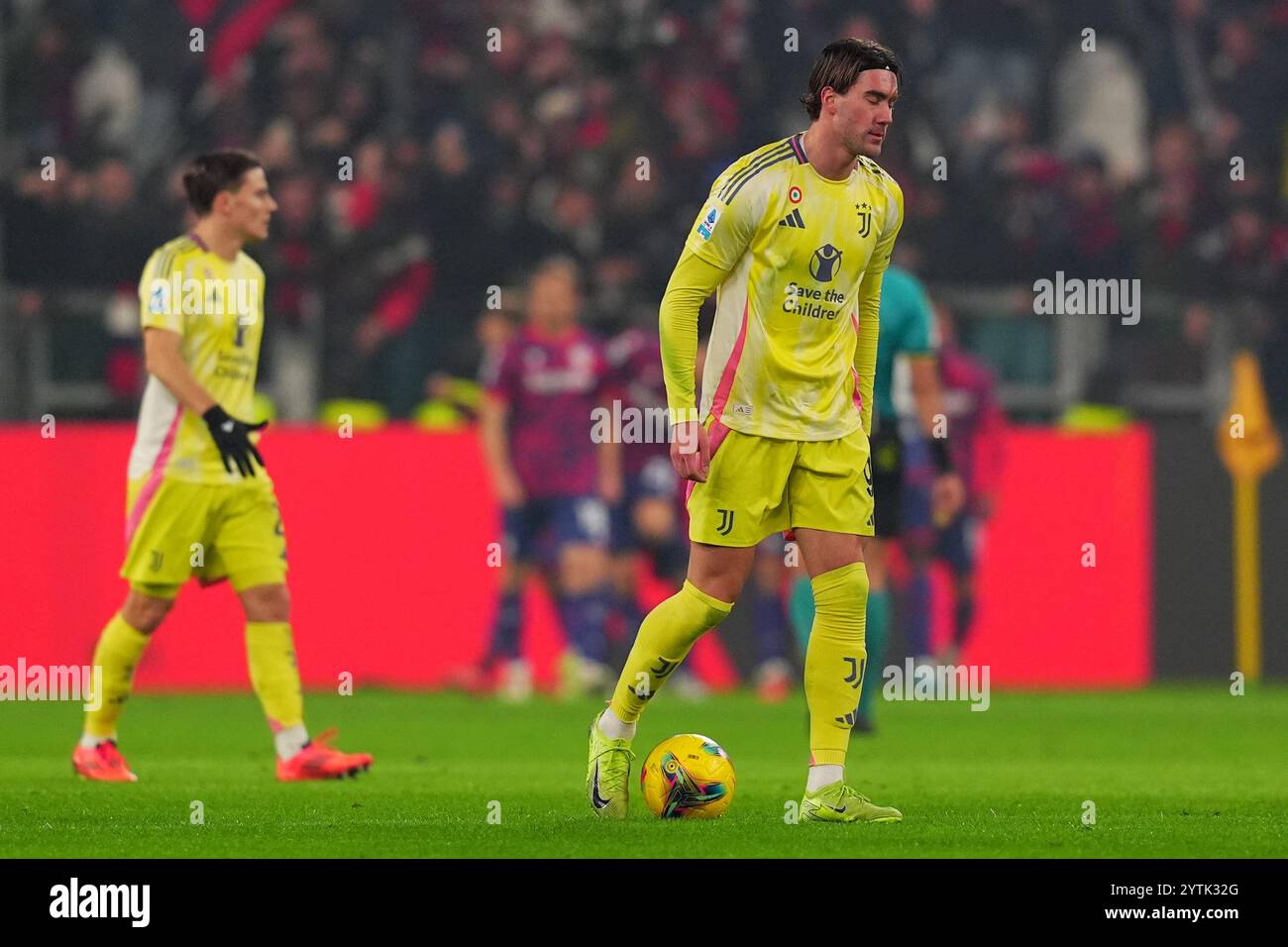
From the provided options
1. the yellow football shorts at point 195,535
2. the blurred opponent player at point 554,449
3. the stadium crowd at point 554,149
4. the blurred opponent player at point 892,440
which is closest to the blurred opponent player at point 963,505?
the stadium crowd at point 554,149

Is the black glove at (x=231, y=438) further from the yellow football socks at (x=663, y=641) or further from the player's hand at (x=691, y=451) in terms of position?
the player's hand at (x=691, y=451)

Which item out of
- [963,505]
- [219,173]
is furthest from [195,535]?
[963,505]

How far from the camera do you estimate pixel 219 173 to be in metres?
8.79

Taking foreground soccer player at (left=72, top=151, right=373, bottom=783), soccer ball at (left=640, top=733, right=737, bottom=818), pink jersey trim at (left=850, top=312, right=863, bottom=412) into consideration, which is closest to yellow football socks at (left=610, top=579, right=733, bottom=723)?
soccer ball at (left=640, top=733, right=737, bottom=818)

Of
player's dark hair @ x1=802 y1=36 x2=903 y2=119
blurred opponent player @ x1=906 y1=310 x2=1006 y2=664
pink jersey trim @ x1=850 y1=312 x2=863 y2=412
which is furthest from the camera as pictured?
blurred opponent player @ x1=906 y1=310 x2=1006 y2=664

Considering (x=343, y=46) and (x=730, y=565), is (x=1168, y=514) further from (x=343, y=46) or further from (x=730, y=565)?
(x=730, y=565)

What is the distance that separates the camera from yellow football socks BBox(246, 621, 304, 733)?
28.3 feet

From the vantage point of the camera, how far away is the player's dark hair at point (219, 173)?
8781mm

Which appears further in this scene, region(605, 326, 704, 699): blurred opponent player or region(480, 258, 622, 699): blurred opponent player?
region(605, 326, 704, 699): blurred opponent player

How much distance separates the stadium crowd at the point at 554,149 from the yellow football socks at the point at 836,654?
8713 mm

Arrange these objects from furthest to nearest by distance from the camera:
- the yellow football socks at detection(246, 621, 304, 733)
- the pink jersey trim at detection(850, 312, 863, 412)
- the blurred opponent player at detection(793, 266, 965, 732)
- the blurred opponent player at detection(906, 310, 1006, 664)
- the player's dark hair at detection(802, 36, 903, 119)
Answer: the blurred opponent player at detection(906, 310, 1006, 664) → the blurred opponent player at detection(793, 266, 965, 732) → the yellow football socks at detection(246, 621, 304, 733) → the pink jersey trim at detection(850, 312, 863, 412) → the player's dark hair at detection(802, 36, 903, 119)

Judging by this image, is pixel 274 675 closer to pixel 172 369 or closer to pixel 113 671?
pixel 113 671

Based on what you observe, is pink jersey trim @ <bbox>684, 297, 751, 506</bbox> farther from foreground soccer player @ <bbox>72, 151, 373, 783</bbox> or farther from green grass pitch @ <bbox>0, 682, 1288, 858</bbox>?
foreground soccer player @ <bbox>72, 151, 373, 783</bbox>

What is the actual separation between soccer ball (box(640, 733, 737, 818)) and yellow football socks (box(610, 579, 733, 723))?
0.16 metres
